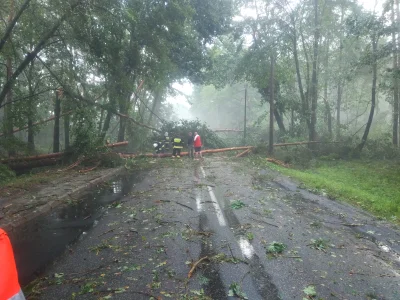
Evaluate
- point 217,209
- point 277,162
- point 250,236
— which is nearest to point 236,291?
point 250,236

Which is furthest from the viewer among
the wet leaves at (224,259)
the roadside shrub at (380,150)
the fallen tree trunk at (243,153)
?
the fallen tree trunk at (243,153)

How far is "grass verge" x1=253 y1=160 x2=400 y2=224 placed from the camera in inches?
334

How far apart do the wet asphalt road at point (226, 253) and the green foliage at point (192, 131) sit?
15807mm

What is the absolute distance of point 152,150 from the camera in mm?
23047

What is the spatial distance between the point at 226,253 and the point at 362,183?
405 inches

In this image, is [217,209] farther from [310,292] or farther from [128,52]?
[128,52]

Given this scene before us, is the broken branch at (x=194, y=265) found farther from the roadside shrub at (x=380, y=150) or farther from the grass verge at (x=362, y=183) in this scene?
the roadside shrub at (x=380, y=150)

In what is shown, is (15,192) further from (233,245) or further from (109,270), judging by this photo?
(233,245)

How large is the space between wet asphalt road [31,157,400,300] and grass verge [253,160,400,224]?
1028 millimetres

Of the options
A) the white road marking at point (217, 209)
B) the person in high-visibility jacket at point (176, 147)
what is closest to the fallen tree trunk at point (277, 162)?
the person in high-visibility jacket at point (176, 147)

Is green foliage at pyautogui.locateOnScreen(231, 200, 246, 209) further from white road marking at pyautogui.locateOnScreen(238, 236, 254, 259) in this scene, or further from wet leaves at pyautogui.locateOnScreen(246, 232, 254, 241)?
white road marking at pyautogui.locateOnScreen(238, 236, 254, 259)

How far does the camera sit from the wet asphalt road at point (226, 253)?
3744 millimetres

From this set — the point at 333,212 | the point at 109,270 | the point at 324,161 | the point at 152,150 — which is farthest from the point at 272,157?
the point at 109,270

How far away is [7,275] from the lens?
198cm
